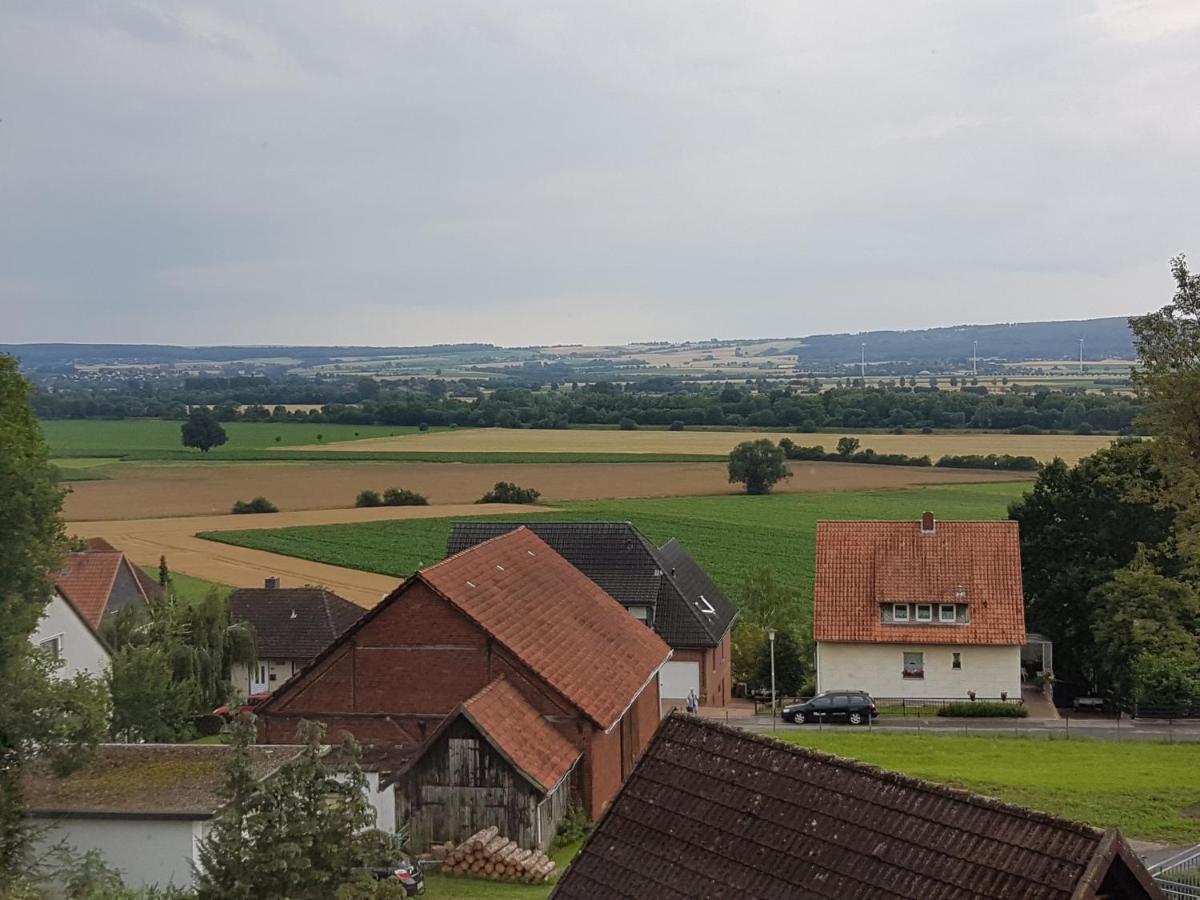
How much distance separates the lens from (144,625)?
39719 millimetres

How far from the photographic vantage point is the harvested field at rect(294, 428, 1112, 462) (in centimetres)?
11562

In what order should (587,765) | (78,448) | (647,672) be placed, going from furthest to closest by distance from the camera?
(78,448), (647,672), (587,765)

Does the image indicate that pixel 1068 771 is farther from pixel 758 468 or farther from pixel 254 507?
pixel 254 507

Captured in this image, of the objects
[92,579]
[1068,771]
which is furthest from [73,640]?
[1068,771]

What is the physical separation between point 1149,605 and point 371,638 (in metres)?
26.0

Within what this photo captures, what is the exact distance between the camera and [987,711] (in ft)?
129

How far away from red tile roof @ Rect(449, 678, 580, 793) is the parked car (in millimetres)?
13860

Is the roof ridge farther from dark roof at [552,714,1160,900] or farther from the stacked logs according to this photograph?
the stacked logs

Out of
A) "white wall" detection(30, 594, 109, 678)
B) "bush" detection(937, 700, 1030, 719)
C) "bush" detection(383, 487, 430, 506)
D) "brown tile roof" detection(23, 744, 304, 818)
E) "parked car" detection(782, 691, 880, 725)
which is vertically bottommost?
"bush" detection(937, 700, 1030, 719)

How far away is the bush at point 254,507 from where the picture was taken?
9100 cm

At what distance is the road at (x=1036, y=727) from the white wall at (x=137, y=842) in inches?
756

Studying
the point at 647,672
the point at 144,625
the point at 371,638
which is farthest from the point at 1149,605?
the point at 144,625

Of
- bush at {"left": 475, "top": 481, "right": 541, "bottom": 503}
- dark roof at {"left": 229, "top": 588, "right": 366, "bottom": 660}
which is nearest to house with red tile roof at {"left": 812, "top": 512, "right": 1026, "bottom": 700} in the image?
dark roof at {"left": 229, "top": 588, "right": 366, "bottom": 660}

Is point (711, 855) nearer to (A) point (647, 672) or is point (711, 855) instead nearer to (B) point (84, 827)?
(B) point (84, 827)
